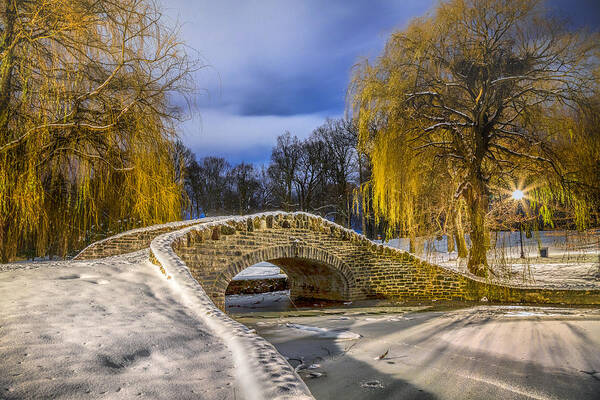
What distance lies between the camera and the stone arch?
7414mm

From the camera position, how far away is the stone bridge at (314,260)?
713cm

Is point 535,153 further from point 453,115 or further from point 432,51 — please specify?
point 432,51

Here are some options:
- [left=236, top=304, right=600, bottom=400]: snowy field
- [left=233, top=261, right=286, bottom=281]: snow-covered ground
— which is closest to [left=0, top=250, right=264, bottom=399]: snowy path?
[left=236, top=304, right=600, bottom=400]: snowy field

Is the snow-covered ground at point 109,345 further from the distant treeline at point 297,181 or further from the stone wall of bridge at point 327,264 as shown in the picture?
the distant treeline at point 297,181

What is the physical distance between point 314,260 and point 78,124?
570 centimetres

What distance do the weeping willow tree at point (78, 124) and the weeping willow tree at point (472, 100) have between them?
4711 mm

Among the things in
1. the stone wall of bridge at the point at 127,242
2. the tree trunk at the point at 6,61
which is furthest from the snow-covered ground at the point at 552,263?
the tree trunk at the point at 6,61

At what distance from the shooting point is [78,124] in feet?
18.7

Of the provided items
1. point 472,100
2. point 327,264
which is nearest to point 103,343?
point 327,264

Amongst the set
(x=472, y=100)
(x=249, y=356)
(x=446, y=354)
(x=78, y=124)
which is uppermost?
(x=472, y=100)

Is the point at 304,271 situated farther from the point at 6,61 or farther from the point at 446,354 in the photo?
the point at 6,61

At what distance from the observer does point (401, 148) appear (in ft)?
29.3

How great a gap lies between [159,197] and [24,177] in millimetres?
2175

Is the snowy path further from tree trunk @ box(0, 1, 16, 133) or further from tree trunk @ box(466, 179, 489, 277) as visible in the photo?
tree trunk @ box(466, 179, 489, 277)
